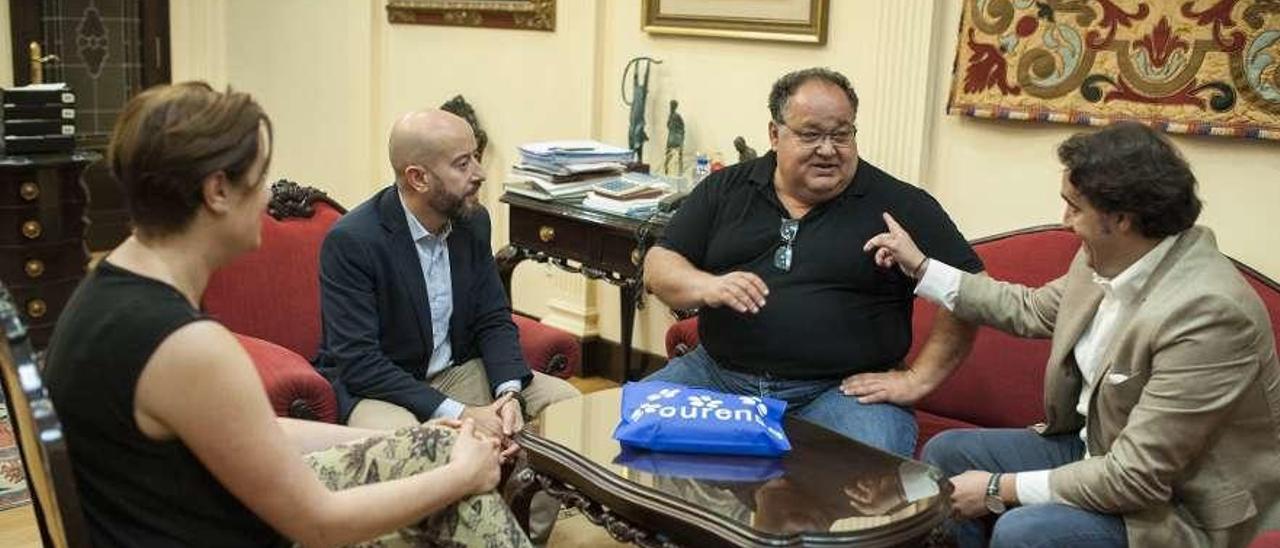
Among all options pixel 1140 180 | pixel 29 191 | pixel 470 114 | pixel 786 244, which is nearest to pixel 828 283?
pixel 786 244

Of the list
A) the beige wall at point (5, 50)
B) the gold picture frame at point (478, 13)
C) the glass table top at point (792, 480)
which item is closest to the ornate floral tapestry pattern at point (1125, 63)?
the glass table top at point (792, 480)

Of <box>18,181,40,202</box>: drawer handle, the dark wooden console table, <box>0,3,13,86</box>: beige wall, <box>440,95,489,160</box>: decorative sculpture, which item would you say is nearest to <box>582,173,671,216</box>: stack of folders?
the dark wooden console table

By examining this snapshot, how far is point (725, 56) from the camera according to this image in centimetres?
407

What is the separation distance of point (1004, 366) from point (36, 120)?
126 inches

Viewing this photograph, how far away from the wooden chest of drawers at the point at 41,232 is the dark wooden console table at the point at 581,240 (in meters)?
1.41

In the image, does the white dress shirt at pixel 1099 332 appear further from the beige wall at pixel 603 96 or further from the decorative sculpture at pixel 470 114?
the decorative sculpture at pixel 470 114

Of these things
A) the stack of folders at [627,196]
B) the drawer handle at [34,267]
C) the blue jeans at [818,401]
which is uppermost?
the stack of folders at [627,196]

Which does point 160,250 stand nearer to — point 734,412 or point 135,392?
point 135,392

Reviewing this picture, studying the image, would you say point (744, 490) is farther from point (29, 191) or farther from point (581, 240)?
point (29, 191)

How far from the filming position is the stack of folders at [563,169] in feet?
12.9

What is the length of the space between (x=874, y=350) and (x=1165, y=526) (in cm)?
79

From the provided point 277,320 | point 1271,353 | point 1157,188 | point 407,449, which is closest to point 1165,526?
point 1271,353

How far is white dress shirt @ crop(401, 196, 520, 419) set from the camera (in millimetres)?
2807

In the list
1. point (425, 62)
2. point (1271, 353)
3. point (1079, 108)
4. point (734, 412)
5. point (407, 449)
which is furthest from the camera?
point (425, 62)
